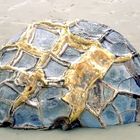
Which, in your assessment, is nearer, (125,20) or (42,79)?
(42,79)

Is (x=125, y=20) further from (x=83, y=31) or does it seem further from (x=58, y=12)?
(x=83, y=31)

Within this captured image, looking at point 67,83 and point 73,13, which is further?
point 73,13

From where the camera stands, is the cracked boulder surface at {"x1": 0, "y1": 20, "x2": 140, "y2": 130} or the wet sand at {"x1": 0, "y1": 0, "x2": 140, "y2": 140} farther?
the wet sand at {"x1": 0, "y1": 0, "x2": 140, "y2": 140}

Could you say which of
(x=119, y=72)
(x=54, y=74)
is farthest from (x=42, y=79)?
(x=119, y=72)

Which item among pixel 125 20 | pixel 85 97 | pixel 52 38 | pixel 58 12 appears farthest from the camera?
pixel 58 12

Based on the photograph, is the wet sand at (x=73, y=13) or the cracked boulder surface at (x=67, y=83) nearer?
the cracked boulder surface at (x=67, y=83)

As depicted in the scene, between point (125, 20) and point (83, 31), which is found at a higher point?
point (83, 31)

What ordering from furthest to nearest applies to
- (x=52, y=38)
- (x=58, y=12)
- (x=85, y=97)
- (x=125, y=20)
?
(x=58, y=12)
(x=125, y=20)
(x=52, y=38)
(x=85, y=97)
